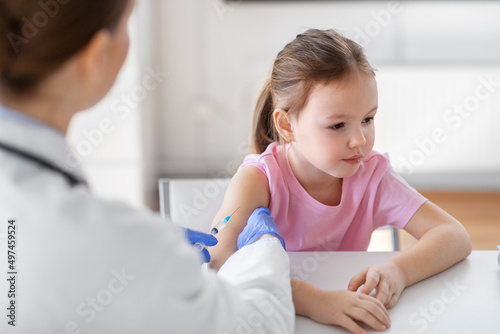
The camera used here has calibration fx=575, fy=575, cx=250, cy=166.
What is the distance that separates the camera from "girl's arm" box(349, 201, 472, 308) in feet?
2.71

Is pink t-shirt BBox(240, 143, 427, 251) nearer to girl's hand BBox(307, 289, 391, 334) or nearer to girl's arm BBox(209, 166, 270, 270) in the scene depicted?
girl's arm BBox(209, 166, 270, 270)

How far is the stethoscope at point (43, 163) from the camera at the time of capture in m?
0.55

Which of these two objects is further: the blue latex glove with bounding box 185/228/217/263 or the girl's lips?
the girl's lips

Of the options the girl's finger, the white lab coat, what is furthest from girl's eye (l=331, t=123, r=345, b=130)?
the white lab coat

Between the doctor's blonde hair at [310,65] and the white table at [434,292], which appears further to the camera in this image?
the doctor's blonde hair at [310,65]

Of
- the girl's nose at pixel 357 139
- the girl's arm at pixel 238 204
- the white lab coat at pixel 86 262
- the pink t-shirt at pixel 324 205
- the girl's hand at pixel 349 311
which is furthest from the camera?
the pink t-shirt at pixel 324 205

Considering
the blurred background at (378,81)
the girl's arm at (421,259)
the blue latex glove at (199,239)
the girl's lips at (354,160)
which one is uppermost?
the blue latex glove at (199,239)

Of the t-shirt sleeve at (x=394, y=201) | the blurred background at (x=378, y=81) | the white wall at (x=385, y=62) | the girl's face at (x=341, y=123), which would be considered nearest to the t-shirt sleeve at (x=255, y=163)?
the girl's face at (x=341, y=123)

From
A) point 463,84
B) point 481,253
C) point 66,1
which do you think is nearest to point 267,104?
point 481,253

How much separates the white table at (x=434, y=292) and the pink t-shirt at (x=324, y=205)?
236 mm

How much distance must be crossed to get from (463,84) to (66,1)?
2.55 metres

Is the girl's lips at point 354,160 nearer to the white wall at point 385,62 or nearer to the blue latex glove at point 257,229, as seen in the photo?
the blue latex glove at point 257,229

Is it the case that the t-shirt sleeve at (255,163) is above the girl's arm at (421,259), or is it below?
above

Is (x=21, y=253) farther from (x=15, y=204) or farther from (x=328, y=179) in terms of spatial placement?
(x=328, y=179)
